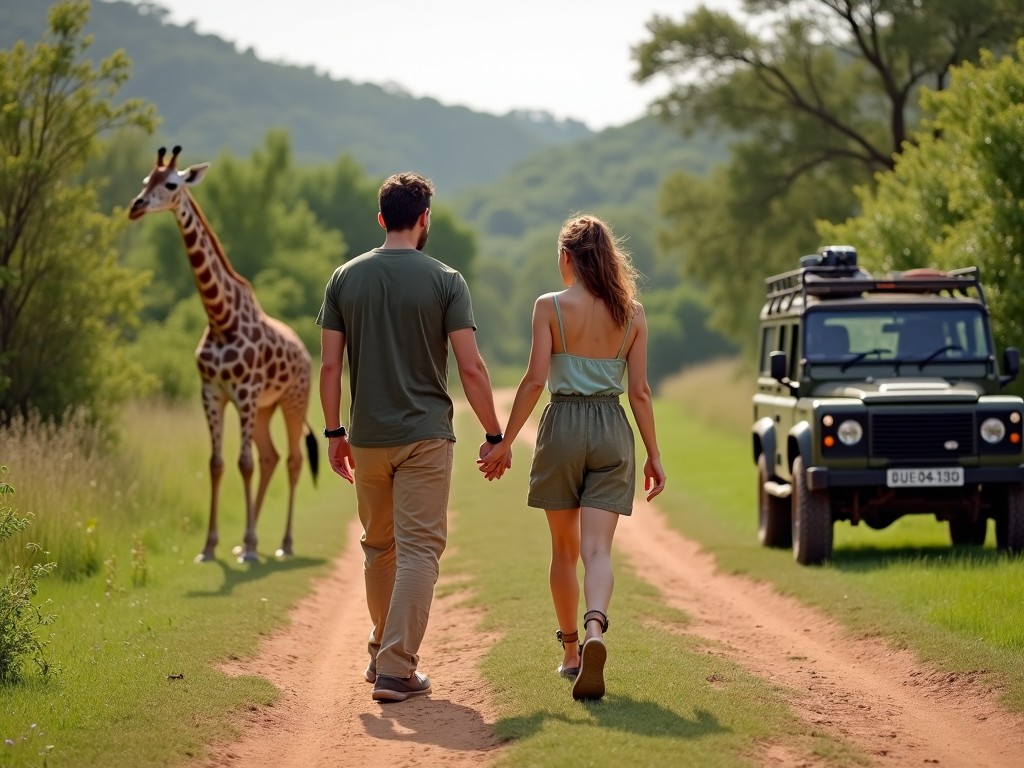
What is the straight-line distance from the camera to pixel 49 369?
17.7 meters

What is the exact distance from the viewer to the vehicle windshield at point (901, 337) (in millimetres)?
12898

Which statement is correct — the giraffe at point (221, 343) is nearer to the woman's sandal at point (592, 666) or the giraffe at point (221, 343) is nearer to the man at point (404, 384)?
the man at point (404, 384)

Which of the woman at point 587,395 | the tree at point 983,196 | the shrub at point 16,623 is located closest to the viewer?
the woman at point 587,395

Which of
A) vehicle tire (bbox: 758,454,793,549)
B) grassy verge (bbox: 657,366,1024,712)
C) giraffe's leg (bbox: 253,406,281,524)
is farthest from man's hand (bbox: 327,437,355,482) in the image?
giraffe's leg (bbox: 253,406,281,524)

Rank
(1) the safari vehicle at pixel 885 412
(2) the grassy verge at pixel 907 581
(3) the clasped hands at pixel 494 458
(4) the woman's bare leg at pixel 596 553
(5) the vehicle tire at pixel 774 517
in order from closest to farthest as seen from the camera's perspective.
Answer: (4) the woman's bare leg at pixel 596 553 < (3) the clasped hands at pixel 494 458 < (2) the grassy verge at pixel 907 581 < (1) the safari vehicle at pixel 885 412 < (5) the vehicle tire at pixel 774 517

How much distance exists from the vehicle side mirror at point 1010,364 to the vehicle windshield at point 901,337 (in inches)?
11.7

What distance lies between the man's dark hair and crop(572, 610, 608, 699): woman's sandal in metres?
2.31

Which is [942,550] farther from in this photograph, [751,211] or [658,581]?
[751,211]

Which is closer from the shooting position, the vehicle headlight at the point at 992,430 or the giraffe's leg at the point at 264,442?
the vehicle headlight at the point at 992,430

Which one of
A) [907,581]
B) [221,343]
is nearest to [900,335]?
[907,581]

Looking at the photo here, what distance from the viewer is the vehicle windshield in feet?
42.3

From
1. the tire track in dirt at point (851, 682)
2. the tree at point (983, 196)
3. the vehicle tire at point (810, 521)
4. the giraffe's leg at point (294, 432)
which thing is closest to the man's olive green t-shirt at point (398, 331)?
the tire track in dirt at point (851, 682)

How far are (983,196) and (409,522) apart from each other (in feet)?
36.3

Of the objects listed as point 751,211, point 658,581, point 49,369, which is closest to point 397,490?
point 658,581
